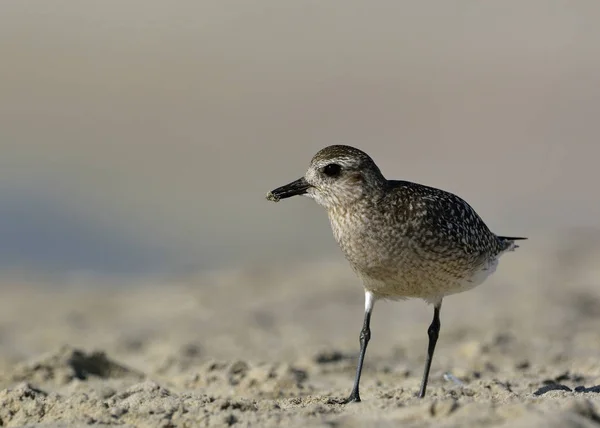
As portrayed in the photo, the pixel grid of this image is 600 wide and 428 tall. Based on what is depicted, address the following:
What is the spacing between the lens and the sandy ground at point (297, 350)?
583 cm

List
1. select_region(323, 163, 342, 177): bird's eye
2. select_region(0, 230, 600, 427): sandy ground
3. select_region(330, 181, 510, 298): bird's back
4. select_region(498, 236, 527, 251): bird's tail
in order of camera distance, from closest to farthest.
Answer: select_region(0, 230, 600, 427): sandy ground < select_region(330, 181, 510, 298): bird's back < select_region(323, 163, 342, 177): bird's eye < select_region(498, 236, 527, 251): bird's tail

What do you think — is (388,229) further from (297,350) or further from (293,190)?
(297,350)

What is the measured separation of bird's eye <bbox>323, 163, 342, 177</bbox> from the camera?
7070 millimetres

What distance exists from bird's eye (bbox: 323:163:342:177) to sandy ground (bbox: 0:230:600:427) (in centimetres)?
143

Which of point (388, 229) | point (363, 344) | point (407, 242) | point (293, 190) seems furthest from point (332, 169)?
point (363, 344)

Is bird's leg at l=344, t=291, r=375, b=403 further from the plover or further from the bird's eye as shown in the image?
the bird's eye

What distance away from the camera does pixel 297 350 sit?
10.3m

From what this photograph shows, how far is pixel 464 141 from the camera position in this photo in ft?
79.6

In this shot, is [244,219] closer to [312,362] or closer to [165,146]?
[165,146]

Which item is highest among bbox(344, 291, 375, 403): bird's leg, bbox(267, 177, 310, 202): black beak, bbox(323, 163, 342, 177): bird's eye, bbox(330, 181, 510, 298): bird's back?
bbox(323, 163, 342, 177): bird's eye

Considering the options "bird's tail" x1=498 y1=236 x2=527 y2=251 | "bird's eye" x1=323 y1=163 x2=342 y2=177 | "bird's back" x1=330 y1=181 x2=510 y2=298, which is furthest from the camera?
"bird's tail" x1=498 y1=236 x2=527 y2=251

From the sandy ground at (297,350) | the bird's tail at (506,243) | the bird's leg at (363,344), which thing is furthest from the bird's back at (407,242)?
the bird's tail at (506,243)

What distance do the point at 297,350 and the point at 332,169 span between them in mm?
3567

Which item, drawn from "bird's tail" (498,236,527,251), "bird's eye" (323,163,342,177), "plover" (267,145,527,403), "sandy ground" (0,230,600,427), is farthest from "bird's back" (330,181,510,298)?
"bird's tail" (498,236,527,251)
